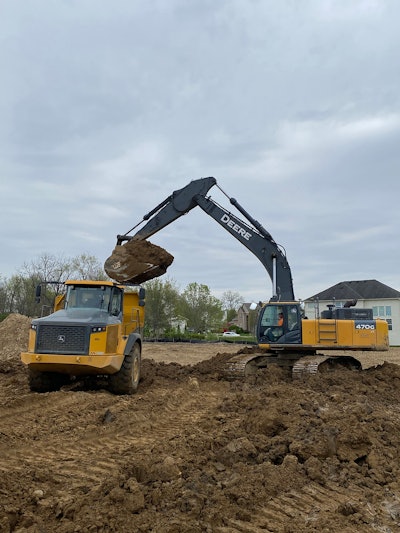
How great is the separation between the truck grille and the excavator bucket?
9.47 ft

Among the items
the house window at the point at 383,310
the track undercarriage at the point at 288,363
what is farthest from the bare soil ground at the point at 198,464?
the house window at the point at 383,310

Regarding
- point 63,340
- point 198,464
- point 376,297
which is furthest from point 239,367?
point 376,297

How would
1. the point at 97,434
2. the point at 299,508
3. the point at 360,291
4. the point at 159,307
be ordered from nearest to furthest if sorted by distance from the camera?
the point at 299,508 < the point at 97,434 < the point at 159,307 < the point at 360,291

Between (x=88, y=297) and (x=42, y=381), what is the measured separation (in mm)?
2084

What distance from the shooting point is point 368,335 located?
547 inches

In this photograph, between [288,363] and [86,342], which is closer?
[86,342]

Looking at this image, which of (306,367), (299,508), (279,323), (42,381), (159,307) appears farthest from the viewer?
(159,307)

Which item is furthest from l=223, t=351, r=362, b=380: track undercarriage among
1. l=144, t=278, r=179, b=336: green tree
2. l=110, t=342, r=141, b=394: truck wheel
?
l=144, t=278, r=179, b=336: green tree

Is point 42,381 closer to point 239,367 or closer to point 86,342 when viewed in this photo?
point 86,342

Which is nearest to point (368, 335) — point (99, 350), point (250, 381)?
point (250, 381)

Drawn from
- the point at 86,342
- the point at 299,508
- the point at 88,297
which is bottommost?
the point at 299,508

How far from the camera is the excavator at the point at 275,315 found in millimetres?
13266

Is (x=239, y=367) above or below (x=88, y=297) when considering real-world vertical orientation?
below

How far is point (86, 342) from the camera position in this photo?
1023 centimetres
